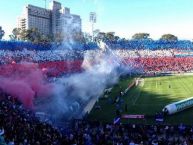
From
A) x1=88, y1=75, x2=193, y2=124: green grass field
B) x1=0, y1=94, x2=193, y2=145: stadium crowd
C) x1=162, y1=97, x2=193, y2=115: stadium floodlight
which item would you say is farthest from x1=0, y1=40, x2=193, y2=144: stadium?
x1=162, y1=97, x2=193, y2=115: stadium floodlight

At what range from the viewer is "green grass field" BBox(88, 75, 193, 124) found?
131 feet

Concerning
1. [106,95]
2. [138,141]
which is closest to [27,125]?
[138,141]

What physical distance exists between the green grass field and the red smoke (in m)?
6.59

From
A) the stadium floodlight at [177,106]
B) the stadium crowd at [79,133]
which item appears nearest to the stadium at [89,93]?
the stadium crowd at [79,133]

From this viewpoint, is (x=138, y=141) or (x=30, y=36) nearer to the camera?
(x=138, y=141)

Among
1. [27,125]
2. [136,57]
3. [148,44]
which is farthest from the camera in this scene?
[148,44]

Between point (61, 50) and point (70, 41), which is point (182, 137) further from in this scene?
point (70, 41)

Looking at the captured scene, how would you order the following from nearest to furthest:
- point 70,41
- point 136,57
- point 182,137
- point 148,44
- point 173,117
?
point 182,137 < point 173,117 < point 70,41 < point 136,57 < point 148,44

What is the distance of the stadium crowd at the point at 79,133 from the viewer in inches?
949

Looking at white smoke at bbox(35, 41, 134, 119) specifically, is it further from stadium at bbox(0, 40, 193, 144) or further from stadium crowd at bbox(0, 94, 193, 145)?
stadium crowd at bbox(0, 94, 193, 145)

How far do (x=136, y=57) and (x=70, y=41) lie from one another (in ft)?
74.6

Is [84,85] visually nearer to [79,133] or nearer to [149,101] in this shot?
[149,101]

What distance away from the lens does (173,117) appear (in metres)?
39.9

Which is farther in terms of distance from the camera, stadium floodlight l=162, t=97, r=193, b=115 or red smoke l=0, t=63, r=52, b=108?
stadium floodlight l=162, t=97, r=193, b=115
